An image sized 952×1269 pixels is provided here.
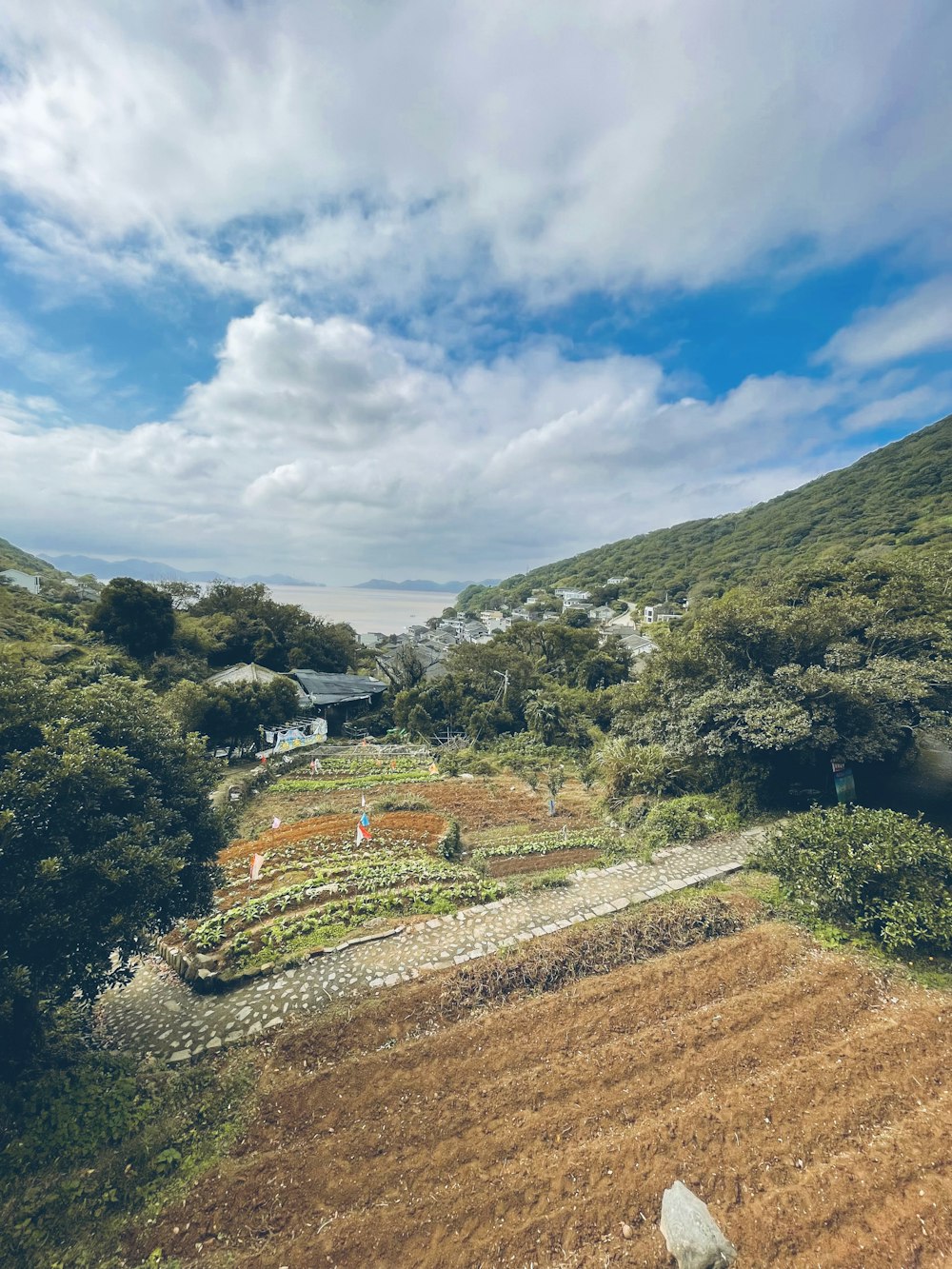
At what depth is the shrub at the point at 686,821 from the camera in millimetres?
11953

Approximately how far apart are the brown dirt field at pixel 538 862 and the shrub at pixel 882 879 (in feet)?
14.7

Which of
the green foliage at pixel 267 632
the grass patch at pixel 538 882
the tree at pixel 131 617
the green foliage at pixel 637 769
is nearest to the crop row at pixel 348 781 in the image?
the green foliage at pixel 637 769

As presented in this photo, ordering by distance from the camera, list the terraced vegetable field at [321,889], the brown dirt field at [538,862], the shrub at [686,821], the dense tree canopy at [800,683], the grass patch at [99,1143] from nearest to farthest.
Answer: the grass patch at [99,1143] → the terraced vegetable field at [321,889] → the brown dirt field at [538,862] → the dense tree canopy at [800,683] → the shrub at [686,821]

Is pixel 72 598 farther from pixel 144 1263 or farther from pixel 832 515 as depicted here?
pixel 832 515

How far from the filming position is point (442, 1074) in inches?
226

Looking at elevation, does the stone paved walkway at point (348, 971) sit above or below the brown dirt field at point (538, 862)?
above

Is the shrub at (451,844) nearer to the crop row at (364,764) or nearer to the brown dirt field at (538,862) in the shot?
the brown dirt field at (538,862)

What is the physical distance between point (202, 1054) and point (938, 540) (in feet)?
215

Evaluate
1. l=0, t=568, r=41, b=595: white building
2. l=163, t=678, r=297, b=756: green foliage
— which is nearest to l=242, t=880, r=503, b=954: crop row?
l=163, t=678, r=297, b=756: green foliage

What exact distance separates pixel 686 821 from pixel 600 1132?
27.6 ft

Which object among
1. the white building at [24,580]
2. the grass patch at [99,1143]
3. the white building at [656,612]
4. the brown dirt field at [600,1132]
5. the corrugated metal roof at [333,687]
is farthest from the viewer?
the white building at [656,612]

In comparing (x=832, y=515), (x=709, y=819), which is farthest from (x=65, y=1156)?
(x=832, y=515)

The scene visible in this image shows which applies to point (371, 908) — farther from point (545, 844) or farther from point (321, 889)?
point (545, 844)

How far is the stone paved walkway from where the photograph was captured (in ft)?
22.0
